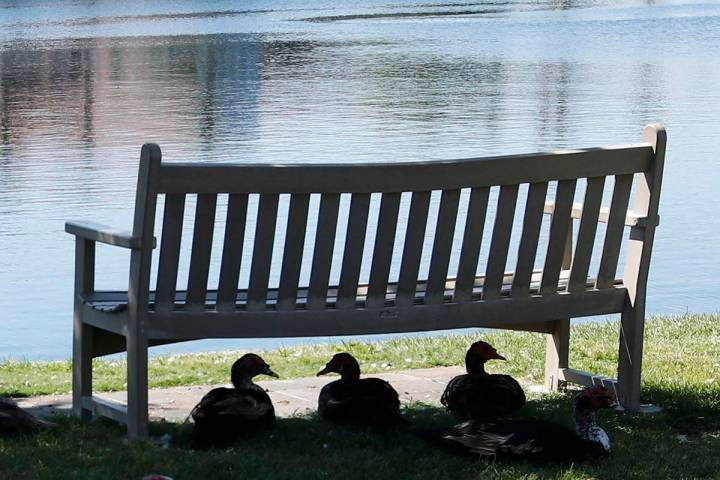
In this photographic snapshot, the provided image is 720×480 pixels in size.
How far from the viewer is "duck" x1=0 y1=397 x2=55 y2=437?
5.14 m

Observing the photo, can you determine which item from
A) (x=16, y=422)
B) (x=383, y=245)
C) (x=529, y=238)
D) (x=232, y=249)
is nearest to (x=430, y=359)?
(x=529, y=238)

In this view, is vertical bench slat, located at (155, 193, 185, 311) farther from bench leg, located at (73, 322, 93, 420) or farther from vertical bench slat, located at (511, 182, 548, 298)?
vertical bench slat, located at (511, 182, 548, 298)

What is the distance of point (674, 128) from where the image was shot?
19.5 meters

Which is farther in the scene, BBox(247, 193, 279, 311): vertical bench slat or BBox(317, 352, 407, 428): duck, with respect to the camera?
BBox(317, 352, 407, 428): duck

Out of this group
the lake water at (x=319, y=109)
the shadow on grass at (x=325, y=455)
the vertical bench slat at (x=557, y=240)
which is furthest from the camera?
the lake water at (x=319, y=109)

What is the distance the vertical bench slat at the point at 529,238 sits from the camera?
5.53 m

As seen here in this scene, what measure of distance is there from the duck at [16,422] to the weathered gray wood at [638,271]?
241 cm

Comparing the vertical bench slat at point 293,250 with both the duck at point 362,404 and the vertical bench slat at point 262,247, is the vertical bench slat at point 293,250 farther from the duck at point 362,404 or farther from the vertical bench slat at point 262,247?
the duck at point 362,404

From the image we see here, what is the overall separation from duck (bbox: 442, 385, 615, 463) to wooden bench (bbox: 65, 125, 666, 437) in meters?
0.59

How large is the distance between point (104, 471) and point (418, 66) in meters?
27.1

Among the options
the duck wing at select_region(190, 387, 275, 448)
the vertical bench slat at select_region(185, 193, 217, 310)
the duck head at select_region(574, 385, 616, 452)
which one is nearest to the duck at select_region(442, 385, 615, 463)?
the duck head at select_region(574, 385, 616, 452)

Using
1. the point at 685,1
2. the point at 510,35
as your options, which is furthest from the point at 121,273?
the point at 685,1

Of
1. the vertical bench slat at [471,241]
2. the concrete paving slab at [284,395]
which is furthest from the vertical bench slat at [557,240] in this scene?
the concrete paving slab at [284,395]

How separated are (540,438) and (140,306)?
154 centimetres
